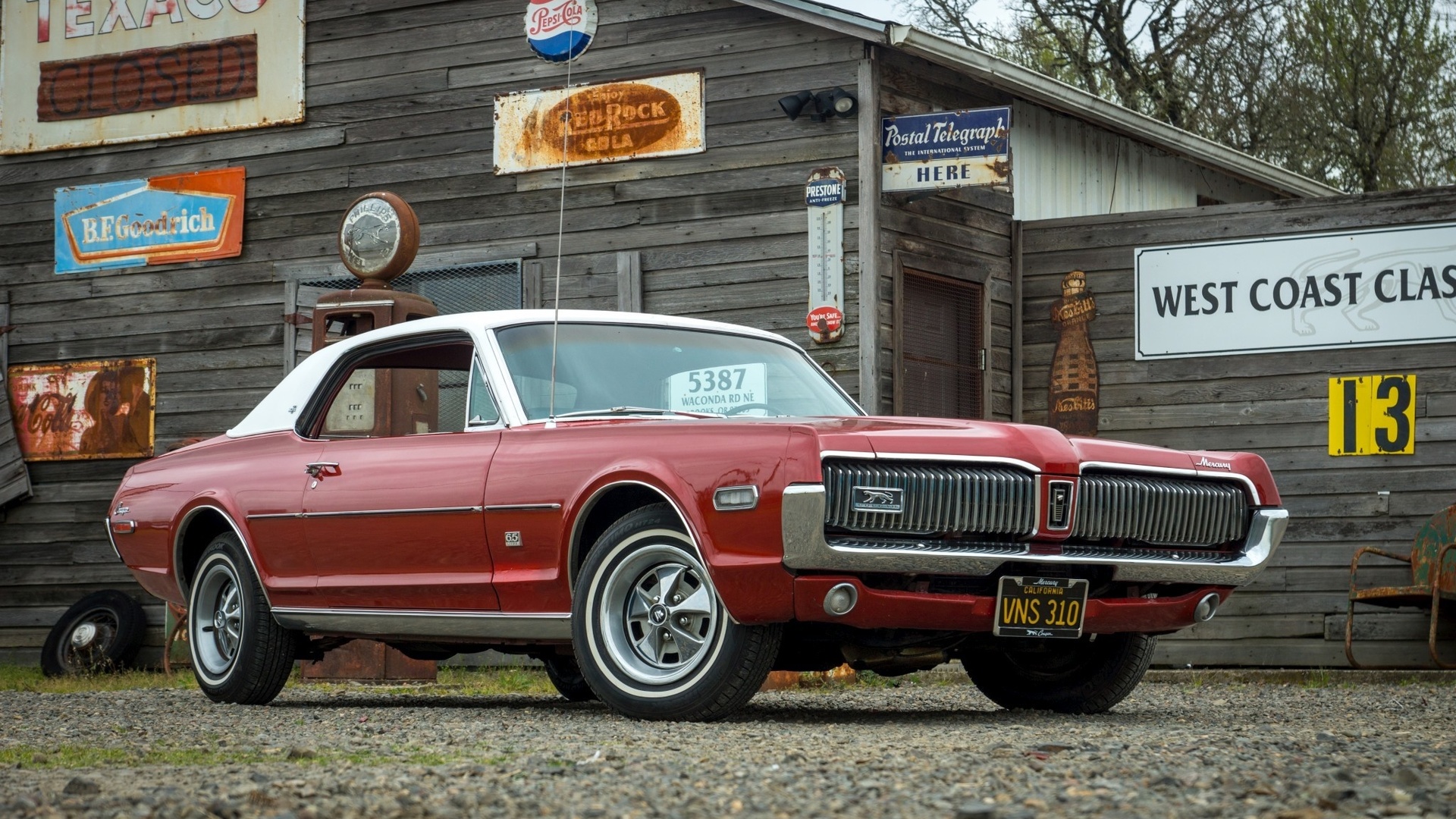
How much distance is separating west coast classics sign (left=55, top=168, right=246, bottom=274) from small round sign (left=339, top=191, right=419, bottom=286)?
317 cm

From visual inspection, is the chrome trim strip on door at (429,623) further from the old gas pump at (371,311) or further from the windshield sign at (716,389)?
the old gas pump at (371,311)

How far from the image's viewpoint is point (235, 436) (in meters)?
8.17

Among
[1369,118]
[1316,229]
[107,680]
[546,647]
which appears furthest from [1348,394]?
[1369,118]

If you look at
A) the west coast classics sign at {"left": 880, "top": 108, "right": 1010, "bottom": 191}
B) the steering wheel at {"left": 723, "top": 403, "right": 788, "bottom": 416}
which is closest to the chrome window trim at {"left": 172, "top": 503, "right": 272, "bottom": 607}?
the steering wheel at {"left": 723, "top": 403, "right": 788, "bottom": 416}

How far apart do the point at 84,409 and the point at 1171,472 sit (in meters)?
10.3

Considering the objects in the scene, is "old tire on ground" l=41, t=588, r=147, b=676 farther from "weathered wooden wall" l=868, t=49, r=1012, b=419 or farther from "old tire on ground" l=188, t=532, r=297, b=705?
"weathered wooden wall" l=868, t=49, r=1012, b=419

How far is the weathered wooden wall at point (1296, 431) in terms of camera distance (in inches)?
427

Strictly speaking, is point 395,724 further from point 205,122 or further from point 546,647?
point 205,122

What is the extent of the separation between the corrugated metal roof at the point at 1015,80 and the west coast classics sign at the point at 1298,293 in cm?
130

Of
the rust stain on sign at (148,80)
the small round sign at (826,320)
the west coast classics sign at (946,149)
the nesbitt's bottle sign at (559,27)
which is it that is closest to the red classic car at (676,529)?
the west coast classics sign at (946,149)

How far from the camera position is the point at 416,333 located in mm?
7488

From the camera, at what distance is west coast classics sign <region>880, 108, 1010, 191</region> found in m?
10.8

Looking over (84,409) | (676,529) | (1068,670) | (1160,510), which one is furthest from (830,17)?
(84,409)

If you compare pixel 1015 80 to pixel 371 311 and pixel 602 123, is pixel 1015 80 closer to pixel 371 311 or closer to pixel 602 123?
pixel 602 123
